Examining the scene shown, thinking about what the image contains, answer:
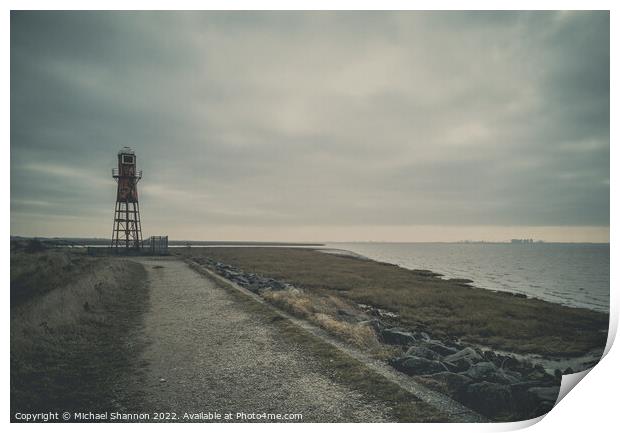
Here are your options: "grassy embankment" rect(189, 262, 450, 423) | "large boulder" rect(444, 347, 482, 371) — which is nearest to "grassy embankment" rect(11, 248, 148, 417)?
"grassy embankment" rect(189, 262, 450, 423)

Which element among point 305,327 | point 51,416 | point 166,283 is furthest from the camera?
point 166,283

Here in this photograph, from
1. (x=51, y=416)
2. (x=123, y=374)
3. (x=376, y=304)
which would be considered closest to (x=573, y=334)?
(x=376, y=304)

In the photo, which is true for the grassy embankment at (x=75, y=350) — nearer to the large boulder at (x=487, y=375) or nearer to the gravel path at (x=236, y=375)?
the gravel path at (x=236, y=375)

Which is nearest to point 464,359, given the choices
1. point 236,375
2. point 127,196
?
point 236,375

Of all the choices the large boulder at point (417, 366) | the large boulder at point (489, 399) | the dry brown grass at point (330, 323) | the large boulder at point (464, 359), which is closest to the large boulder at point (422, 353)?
the large boulder at point (464, 359)

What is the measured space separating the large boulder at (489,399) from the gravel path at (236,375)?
1.73m

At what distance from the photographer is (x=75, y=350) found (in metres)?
9.09

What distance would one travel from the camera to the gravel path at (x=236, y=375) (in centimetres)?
667

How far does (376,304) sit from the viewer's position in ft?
76.7

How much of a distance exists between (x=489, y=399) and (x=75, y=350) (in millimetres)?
9844

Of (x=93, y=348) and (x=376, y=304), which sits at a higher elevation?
(x=93, y=348)

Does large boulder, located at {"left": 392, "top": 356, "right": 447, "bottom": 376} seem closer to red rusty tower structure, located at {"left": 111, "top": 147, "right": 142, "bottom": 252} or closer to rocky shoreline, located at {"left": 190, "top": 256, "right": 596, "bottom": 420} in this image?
rocky shoreline, located at {"left": 190, "top": 256, "right": 596, "bottom": 420}
